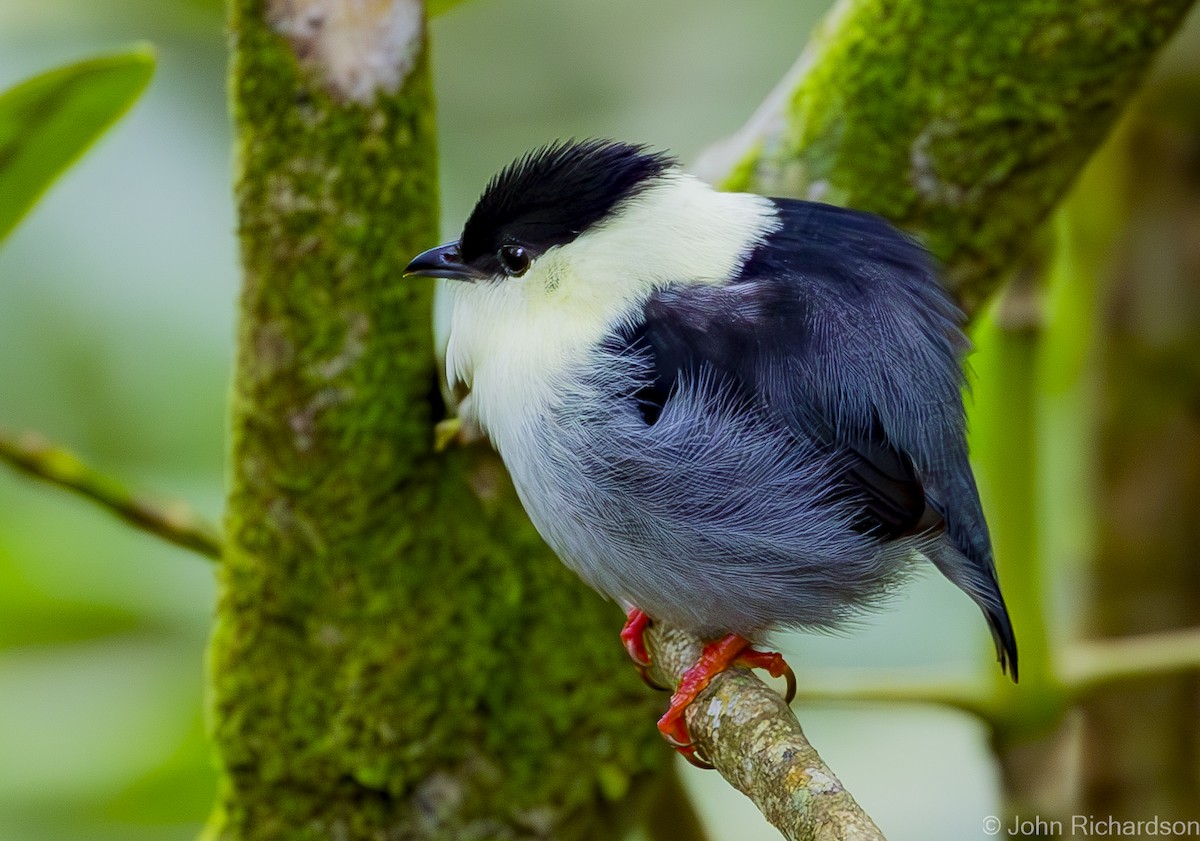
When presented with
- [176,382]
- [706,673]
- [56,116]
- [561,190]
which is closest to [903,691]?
[706,673]

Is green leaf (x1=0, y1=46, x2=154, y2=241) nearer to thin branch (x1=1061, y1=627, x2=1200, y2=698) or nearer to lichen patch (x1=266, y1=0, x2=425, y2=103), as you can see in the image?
lichen patch (x1=266, y1=0, x2=425, y2=103)

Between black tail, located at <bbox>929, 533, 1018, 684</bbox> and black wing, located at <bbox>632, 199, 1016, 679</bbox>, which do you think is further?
black tail, located at <bbox>929, 533, 1018, 684</bbox>

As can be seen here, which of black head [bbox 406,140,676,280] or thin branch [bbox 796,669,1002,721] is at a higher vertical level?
black head [bbox 406,140,676,280]

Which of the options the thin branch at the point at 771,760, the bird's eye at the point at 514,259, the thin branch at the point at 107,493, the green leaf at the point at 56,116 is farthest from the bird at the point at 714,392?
the thin branch at the point at 107,493

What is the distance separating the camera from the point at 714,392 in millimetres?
1797

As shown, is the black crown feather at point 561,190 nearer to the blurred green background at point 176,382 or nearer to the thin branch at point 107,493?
the thin branch at point 107,493

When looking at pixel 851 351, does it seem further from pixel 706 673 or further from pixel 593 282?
pixel 706 673

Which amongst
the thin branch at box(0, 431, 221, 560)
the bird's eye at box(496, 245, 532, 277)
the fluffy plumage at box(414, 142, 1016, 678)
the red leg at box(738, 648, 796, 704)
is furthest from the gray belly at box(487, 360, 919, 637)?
the thin branch at box(0, 431, 221, 560)

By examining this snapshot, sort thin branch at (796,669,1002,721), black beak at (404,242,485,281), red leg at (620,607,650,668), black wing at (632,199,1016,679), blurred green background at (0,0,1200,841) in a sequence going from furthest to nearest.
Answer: blurred green background at (0,0,1200,841), thin branch at (796,669,1002,721), red leg at (620,607,650,668), black beak at (404,242,485,281), black wing at (632,199,1016,679)

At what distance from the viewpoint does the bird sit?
1.81 m

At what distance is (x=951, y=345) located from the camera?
6.34 feet

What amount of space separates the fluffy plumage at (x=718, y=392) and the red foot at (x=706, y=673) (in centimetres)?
4

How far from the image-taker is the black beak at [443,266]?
2.00 metres

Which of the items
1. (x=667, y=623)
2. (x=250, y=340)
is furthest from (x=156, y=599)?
(x=667, y=623)
